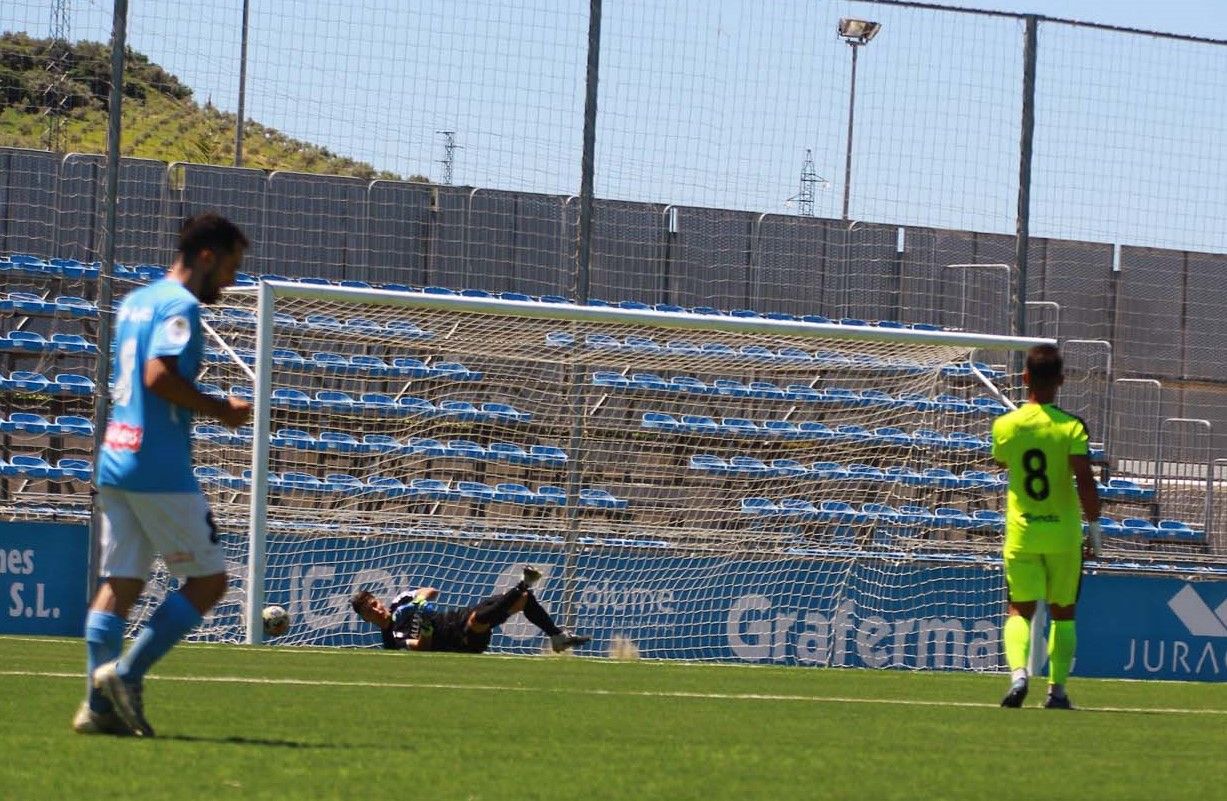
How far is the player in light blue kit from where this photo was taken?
557 centimetres

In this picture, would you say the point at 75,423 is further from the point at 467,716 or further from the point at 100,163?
the point at 467,716

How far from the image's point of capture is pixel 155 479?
5.62 meters

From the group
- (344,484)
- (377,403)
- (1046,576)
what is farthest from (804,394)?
(1046,576)

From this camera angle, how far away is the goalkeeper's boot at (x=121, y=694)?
5.46 metres

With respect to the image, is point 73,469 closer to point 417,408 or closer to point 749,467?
point 417,408

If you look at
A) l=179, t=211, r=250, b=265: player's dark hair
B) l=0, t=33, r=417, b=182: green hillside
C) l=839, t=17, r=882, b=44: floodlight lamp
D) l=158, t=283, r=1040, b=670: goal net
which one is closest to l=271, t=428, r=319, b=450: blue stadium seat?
l=158, t=283, r=1040, b=670: goal net

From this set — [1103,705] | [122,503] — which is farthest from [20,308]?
[122,503]

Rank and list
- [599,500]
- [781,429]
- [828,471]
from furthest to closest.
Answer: [781,429] < [828,471] < [599,500]

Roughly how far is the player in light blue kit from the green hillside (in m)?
9.27

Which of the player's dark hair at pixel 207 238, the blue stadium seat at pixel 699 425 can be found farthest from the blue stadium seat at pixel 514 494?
the player's dark hair at pixel 207 238

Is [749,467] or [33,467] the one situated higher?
[749,467]

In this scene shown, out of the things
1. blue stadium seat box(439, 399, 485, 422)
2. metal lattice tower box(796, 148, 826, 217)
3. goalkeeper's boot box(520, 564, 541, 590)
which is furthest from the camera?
blue stadium seat box(439, 399, 485, 422)

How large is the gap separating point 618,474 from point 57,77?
621cm

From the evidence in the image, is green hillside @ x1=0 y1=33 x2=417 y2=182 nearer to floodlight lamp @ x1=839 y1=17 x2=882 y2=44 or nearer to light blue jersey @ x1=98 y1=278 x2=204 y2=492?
floodlight lamp @ x1=839 y1=17 x2=882 y2=44
